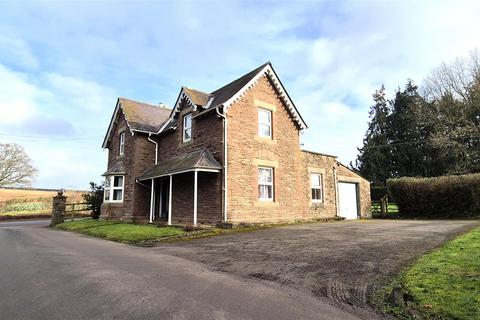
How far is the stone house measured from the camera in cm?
1714

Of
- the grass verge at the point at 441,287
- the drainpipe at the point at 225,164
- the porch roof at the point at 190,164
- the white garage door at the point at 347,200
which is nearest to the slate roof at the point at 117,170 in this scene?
the porch roof at the point at 190,164

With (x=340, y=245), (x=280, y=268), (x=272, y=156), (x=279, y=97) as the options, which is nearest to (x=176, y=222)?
(x=272, y=156)

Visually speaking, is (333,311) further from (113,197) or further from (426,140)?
(426,140)

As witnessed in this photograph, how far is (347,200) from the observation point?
955 inches

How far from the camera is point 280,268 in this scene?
759 cm

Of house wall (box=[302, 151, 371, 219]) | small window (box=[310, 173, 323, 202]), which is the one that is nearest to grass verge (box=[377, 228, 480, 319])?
house wall (box=[302, 151, 371, 219])

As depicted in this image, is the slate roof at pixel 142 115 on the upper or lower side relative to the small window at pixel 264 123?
upper

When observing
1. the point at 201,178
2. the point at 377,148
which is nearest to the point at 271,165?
the point at 201,178

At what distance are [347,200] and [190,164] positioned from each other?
12847 mm

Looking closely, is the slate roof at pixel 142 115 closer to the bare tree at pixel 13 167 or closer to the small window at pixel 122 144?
the small window at pixel 122 144

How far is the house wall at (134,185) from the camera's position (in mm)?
22109

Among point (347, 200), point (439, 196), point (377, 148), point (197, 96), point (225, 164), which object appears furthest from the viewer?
point (377, 148)

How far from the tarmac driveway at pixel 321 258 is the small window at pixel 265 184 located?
5358 mm

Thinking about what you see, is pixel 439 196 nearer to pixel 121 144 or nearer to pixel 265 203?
pixel 265 203
